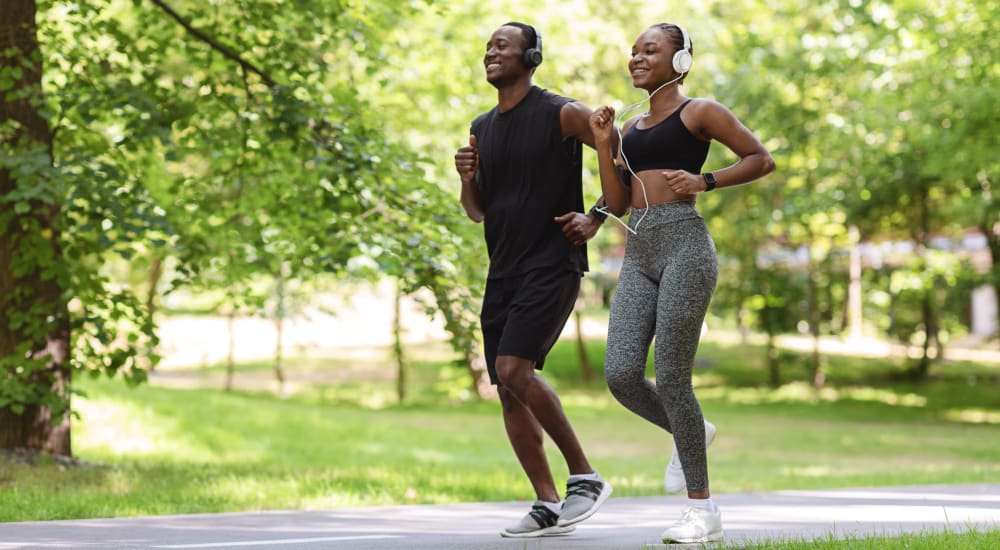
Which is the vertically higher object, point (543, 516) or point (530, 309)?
point (530, 309)

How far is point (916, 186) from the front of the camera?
29.0m

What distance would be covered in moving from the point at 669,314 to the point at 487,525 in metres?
2.15

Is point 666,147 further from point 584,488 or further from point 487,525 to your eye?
point 487,525

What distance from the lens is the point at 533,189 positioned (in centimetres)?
546

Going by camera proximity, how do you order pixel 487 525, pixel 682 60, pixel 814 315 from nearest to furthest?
pixel 682 60 → pixel 487 525 → pixel 814 315

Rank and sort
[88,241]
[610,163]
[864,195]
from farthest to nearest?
[864,195]
[88,241]
[610,163]

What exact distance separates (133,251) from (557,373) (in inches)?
1216

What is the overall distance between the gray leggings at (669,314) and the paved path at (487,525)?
57 cm

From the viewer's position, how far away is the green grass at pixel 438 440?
30.4 ft

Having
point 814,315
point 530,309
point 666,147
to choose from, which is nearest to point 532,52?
point 666,147

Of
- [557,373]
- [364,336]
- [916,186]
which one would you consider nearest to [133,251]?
[916,186]

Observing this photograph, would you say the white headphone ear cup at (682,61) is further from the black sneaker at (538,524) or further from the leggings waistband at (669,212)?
the black sneaker at (538,524)

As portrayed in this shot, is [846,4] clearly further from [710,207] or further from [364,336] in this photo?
[364,336]

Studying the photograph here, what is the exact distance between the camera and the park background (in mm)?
9570
